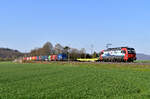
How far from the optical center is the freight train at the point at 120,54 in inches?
1923

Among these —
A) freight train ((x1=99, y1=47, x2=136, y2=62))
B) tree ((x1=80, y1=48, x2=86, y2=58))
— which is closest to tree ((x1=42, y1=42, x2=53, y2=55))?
tree ((x1=80, y1=48, x2=86, y2=58))

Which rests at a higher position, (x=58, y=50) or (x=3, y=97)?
(x=58, y=50)

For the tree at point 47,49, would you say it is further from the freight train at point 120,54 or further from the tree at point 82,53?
the freight train at point 120,54

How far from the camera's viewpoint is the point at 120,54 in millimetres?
50875

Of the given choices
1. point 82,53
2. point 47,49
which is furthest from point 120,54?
point 47,49

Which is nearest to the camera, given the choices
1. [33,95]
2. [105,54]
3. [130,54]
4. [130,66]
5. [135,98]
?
[135,98]

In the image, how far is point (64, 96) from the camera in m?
12.1

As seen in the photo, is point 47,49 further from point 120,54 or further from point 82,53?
point 120,54

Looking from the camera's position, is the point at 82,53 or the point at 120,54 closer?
the point at 120,54

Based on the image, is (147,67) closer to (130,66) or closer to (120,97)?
(130,66)

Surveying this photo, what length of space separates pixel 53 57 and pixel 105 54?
39.2 m

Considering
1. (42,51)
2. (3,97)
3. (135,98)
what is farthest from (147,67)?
(42,51)

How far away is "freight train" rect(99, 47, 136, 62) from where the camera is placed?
1923 inches

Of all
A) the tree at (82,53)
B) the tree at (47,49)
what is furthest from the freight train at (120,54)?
the tree at (47,49)
